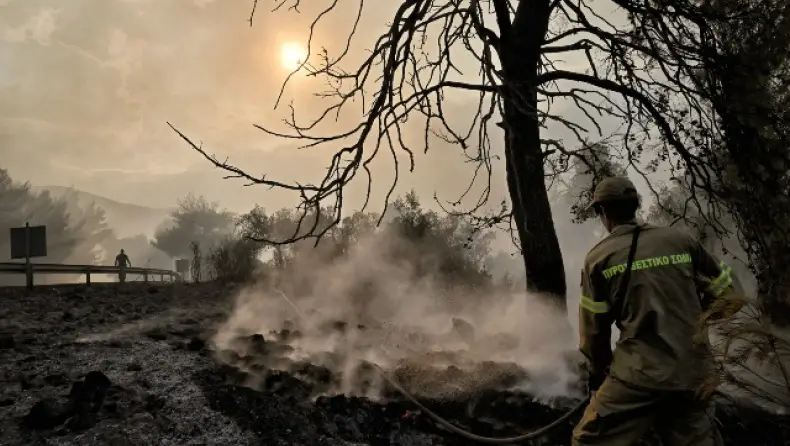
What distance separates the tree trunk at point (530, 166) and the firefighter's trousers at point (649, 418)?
12.8 ft

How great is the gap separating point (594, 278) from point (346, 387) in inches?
144

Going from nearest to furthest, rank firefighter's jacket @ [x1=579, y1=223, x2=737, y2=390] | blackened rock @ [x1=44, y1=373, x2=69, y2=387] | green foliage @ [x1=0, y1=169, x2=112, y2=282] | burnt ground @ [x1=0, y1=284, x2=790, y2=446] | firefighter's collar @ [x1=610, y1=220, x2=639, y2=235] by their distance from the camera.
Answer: firefighter's jacket @ [x1=579, y1=223, x2=737, y2=390]
firefighter's collar @ [x1=610, y1=220, x2=639, y2=235]
burnt ground @ [x1=0, y1=284, x2=790, y2=446]
blackened rock @ [x1=44, y1=373, x2=69, y2=387]
green foliage @ [x1=0, y1=169, x2=112, y2=282]

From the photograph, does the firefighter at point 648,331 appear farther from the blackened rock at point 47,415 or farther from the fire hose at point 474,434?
the blackened rock at point 47,415

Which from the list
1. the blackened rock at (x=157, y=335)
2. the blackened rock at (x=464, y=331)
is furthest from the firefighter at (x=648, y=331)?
the blackened rock at (x=157, y=335)

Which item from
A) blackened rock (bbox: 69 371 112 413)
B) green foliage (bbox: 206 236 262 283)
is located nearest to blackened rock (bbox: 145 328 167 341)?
blackened rock (bbox: 69 371 112 413)

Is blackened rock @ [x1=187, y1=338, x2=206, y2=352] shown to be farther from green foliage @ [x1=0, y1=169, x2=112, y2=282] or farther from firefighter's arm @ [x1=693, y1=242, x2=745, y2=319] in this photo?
green foliage @ [x1=0, y1=169, x2=112, y2=282]

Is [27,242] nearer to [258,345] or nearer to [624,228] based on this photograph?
[258,345]

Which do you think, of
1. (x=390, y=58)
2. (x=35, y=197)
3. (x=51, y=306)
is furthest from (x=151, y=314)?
(x=35, y=197)

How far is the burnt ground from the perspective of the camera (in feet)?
17.0

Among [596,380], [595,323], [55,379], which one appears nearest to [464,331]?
[596,380]

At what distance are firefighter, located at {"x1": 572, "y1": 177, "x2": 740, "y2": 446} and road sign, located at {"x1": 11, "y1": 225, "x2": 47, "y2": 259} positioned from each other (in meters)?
14.0

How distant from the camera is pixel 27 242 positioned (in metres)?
13.8

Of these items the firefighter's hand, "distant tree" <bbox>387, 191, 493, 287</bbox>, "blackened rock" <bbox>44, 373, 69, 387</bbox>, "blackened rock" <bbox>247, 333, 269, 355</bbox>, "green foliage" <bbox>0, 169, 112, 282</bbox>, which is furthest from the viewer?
"green foliage" <bbox>0, 169, 112, 282</bbox>

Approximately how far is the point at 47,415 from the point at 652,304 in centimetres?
515
